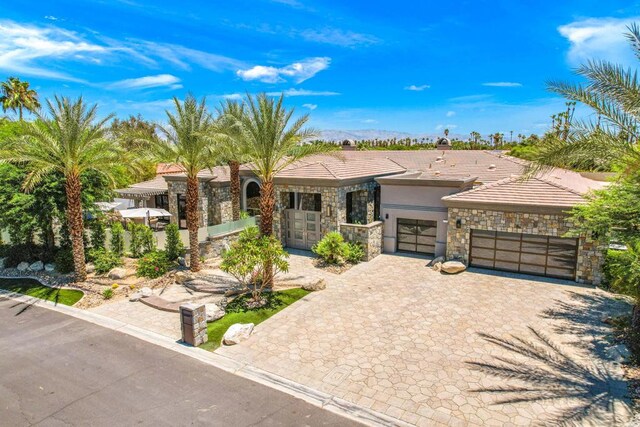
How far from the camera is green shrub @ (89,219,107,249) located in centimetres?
2141

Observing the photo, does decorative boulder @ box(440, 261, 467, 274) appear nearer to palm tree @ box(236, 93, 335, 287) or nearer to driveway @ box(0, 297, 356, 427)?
palm tree @ box(236, 93, 335, 287)

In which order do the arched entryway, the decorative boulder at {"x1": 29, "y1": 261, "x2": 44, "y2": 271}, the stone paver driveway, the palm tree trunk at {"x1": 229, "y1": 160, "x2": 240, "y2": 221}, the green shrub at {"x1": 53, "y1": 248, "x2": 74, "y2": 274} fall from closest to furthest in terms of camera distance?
the stone paver driveway → the green shrub at {"x1": 53, "y1": 248, "x2": 74, "y2": 274} → the decorative boulder at {"x1": 29, "y1": 261, "x2": 44, "y2": 271} → the palm tree trunk at {"x1": 229, "y1": 160, "x2": 240, "y2": 221} → the arched entryway

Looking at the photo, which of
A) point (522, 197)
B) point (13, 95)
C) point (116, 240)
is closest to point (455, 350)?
point (522, 197)

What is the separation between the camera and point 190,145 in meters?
18.2

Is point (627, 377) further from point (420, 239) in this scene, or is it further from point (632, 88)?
point (420, 239)

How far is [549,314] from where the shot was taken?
14.0 meters

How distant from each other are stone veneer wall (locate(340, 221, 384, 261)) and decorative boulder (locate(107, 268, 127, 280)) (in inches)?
425

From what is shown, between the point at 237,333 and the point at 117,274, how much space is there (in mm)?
9085

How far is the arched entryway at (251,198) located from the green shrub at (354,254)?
8.16m

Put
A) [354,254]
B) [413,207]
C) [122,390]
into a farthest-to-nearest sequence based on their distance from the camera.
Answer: [413,207]
[354,254]
[122,390]

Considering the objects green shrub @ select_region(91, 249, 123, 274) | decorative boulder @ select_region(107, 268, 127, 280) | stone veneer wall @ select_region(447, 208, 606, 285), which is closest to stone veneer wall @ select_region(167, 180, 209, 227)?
green shrub @ select_region(91, 249, 123, 274)

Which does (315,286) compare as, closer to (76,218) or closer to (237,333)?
(237,333)

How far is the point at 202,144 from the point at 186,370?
1042cm

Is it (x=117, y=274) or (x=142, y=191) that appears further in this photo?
(x=142, y=191)
